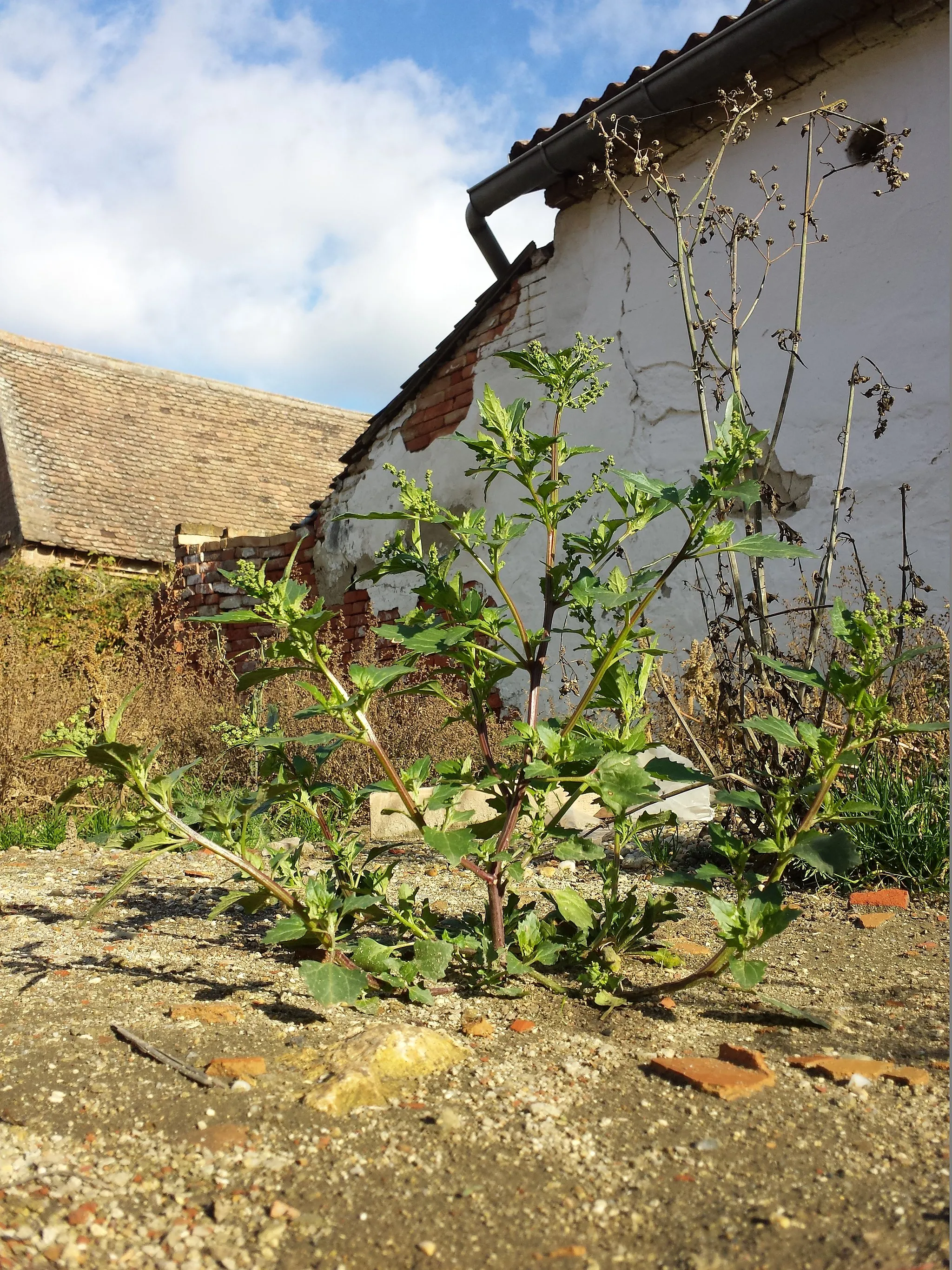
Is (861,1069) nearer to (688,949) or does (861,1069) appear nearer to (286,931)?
(688,949)

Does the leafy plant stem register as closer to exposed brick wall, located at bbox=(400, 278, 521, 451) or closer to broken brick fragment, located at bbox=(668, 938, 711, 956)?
broken brick fragment, located at bbox=(668, 938, 711, 956)

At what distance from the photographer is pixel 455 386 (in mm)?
7039

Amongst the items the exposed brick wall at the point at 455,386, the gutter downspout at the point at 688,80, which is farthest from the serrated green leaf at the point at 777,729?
the exposed brick wall at the point at 455,386

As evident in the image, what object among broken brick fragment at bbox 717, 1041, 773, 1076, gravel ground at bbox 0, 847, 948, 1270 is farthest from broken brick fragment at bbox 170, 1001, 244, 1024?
broken brick fragment at bbox 717, 1041, 773, 1076

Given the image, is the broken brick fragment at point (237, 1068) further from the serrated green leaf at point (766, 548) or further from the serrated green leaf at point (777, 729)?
the serrated green leaf at point (766, 548)

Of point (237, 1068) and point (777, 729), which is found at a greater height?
point (777, 729)

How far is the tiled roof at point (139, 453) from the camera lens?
1407 centimetres

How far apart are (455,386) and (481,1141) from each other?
6.09 meters

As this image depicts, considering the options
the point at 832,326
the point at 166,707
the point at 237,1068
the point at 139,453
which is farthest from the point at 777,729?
the point at 139,453

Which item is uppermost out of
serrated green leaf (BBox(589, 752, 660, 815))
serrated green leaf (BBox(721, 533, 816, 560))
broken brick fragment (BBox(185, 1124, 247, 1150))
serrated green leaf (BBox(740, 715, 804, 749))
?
serrated green leaf (BBox(721, 533, 816, 560))

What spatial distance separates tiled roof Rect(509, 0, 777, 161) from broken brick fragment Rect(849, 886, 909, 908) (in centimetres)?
409

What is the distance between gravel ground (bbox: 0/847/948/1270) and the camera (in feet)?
4.07

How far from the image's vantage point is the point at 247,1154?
4.75 ft

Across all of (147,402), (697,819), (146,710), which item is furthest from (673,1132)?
(147,402)
